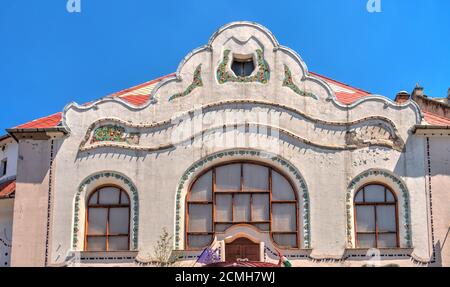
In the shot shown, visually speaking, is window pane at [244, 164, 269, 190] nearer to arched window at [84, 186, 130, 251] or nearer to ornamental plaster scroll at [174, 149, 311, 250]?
ornamental plaster scroll at [174, 149, 311, 250]

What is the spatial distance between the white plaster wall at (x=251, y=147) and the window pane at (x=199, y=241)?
0.69m

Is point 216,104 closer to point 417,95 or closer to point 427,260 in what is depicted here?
point 427,260

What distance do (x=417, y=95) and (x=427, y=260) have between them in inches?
586

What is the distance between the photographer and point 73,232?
72.7ft

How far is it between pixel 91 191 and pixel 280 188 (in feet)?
17.7

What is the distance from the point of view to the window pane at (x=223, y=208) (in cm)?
2241

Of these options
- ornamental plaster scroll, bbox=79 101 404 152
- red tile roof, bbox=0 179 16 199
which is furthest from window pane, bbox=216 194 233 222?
red tile roof, bbox=0 179 16 199

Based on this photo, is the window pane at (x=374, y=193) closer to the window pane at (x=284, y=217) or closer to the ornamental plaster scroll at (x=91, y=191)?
the window pane at (x=284, y=217)

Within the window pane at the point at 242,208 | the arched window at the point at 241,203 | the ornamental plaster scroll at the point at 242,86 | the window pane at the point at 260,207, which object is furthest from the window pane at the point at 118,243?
the window pane at the point at 260,207

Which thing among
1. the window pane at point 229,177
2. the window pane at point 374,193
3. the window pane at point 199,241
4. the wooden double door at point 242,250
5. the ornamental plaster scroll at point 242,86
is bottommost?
the wooden double door at point 242,250

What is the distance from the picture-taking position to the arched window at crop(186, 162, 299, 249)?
73.1ft

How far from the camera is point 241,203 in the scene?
22484 millimetres
